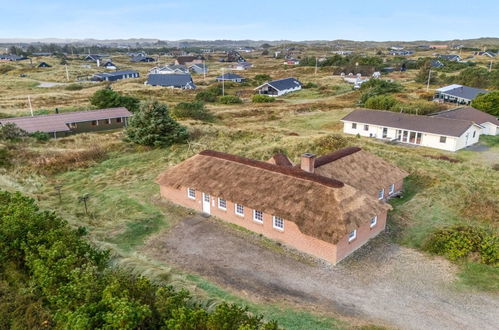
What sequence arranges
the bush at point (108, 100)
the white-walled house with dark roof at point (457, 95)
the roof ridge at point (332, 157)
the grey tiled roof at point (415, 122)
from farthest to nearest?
1. the white-walled house with dark roof at point (457, 95)
2. the bush at point (108, 100)
3. the grey tiled roof at point (415, 122)
4. the roof ridge at point (332, 157)

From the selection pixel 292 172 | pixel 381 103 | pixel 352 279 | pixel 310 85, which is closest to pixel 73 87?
pixel 310 85

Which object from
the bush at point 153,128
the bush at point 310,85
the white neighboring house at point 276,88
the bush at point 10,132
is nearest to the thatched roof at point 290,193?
the bush at point 153,128

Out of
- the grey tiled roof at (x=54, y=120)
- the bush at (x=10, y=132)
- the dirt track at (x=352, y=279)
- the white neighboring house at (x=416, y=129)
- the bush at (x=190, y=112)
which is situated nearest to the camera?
the dirt track at (x=352, y=279)

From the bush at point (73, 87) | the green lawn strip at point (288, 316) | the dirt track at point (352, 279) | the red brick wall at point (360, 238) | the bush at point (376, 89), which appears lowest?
the dirt track at point (352, 279)

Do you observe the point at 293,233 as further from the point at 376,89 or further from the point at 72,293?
the point at 376,89

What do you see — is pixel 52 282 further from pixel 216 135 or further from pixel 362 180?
pixel 216 135

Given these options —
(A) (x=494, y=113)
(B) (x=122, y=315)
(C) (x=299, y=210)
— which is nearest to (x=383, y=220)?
(C) (x=299, y=210)

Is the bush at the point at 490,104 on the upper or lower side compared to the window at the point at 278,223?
upper

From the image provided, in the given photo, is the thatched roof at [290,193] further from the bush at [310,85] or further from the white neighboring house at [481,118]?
the bush at [310,85]
